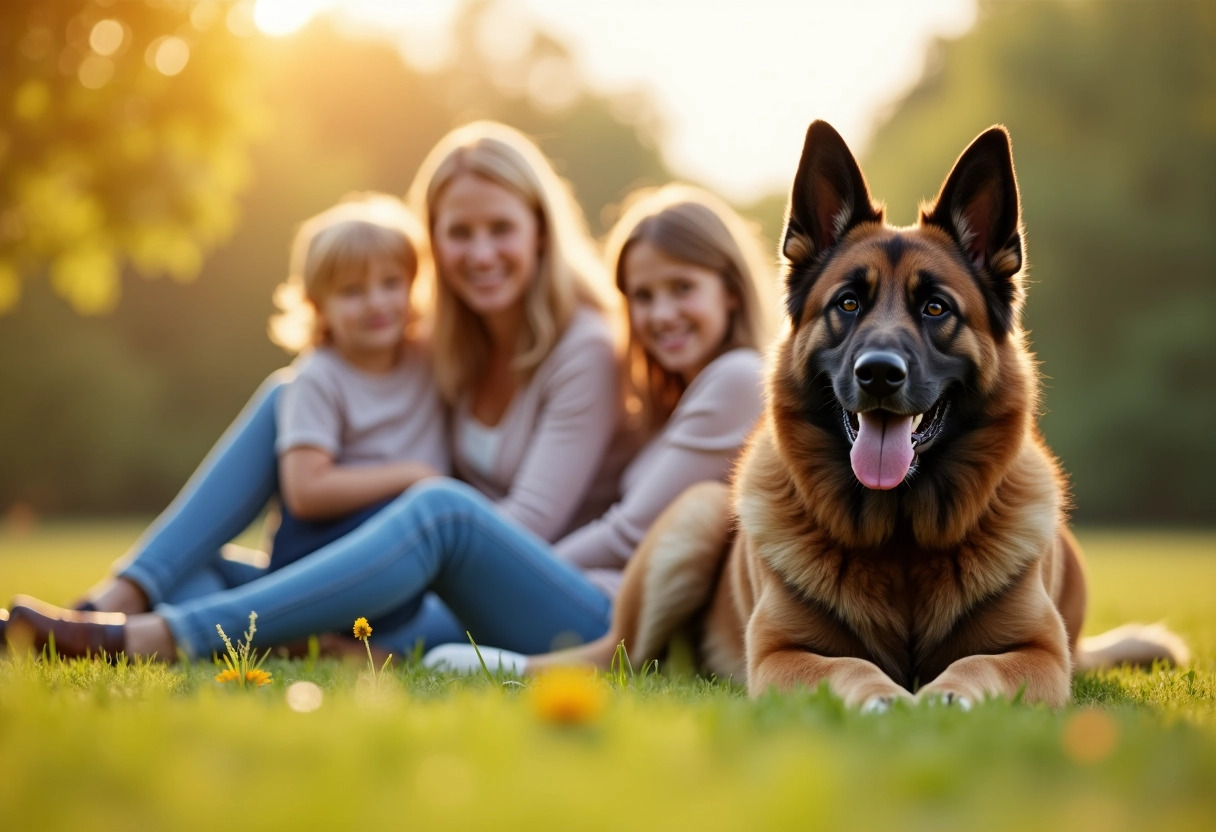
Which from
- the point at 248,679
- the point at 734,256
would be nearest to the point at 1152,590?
the point at 734,256

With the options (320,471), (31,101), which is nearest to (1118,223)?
(31,101)

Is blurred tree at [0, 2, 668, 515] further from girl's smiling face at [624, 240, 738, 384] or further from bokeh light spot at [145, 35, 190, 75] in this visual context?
girl's smiling face at [624, 240, 738, 384]

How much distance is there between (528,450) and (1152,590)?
642cm

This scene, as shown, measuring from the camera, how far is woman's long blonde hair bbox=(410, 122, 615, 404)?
543 centimetres

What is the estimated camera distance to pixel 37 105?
14.9 meters

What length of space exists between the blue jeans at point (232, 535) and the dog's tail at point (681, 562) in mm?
1075

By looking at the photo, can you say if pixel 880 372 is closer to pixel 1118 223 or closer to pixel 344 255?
pixel 344 255

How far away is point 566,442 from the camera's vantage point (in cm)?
513

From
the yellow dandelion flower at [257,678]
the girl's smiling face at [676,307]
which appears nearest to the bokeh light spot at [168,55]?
the girl's smiling face at [676,307]

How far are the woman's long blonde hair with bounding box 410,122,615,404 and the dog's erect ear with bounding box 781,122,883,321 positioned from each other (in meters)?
1.83

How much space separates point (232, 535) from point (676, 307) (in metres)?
2.38

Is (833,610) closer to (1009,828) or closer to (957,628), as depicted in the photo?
(957,628)

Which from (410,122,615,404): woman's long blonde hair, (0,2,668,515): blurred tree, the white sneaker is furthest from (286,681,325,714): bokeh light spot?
(0,2,668,515): blurred tree

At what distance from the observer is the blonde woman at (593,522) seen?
13.3 feet
